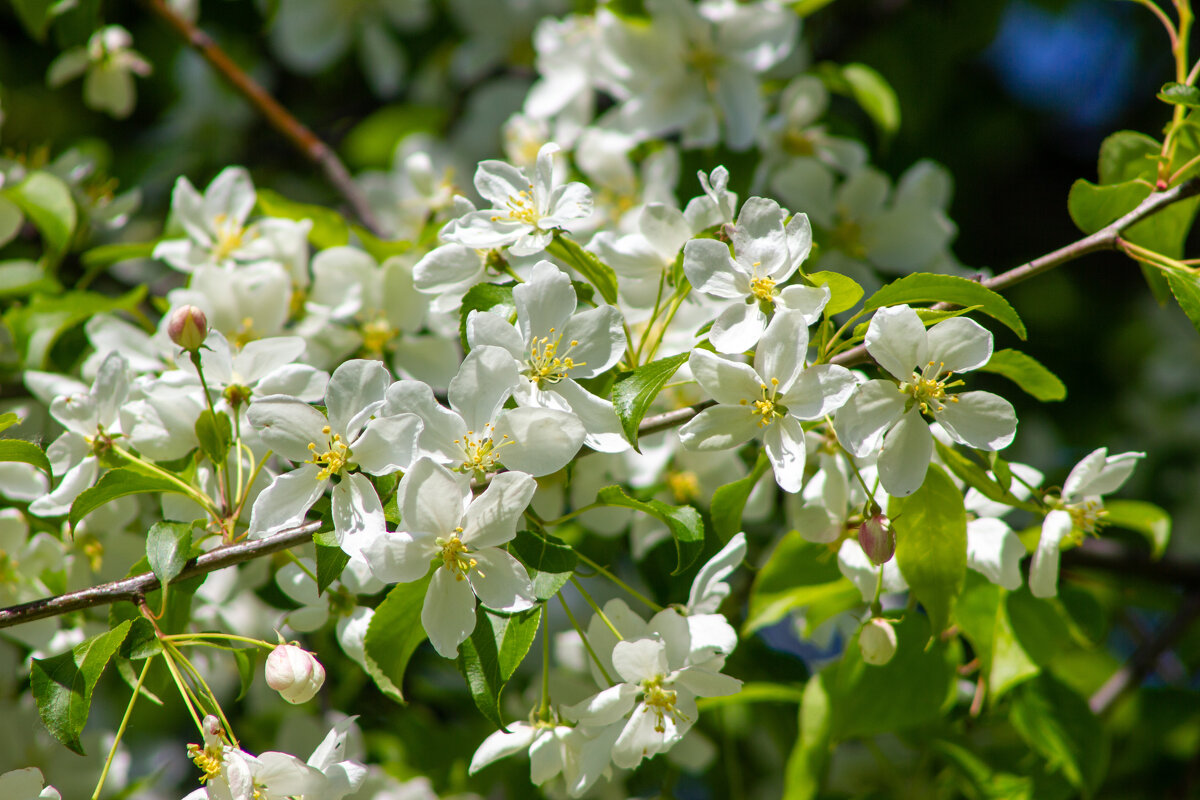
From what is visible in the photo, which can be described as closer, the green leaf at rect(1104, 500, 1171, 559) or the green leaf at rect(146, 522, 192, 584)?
the green leaf at rect(146, 522, 192, 584)

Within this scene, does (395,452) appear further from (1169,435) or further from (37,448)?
(1169,435)

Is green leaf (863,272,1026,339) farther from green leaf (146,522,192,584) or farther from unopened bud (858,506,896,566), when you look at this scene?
green leaf (146,522,192,584)

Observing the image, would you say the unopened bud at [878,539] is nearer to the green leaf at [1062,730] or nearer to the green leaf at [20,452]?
the green leaf at [1062,730]

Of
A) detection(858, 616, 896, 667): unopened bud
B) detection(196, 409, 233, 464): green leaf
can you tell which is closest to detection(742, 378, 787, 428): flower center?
detection(858, 616, 896, 667): unopened bud

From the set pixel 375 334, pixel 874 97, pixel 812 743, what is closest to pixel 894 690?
pixel 812 743

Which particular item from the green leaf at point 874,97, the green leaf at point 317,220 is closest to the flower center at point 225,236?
the green leaf at point 317,220

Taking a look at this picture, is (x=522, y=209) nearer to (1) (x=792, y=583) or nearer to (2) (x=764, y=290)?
(2) (x=764, y=290)
